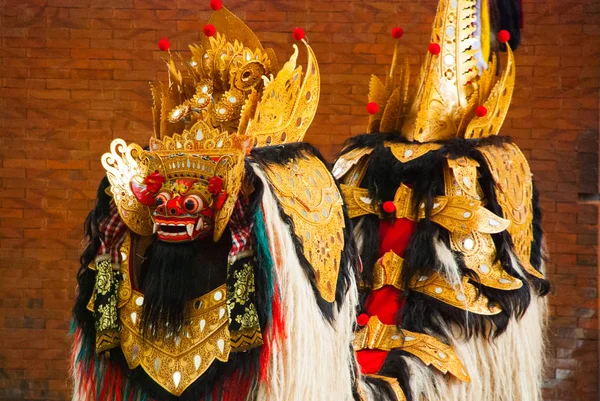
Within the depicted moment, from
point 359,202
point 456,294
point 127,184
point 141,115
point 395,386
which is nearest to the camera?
point 127,184

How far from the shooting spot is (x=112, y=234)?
2.59m

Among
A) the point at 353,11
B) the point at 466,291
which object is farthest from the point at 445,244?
the point at 353,11

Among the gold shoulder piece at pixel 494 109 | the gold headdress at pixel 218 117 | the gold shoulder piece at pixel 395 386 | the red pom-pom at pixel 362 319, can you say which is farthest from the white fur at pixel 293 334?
the gold shoulder piece at pixel 494 109

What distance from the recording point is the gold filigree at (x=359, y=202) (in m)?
3.48

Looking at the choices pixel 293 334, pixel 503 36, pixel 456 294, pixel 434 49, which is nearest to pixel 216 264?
pixel 293 334

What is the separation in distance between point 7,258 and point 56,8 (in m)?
1.20

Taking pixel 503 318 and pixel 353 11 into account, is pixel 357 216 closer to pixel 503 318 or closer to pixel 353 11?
pixel 503 318

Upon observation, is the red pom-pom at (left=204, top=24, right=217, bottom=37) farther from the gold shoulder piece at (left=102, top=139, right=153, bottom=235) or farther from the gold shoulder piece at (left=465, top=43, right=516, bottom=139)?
the gold shoulder piece at (left=465, top=43, right=516, bottom=139)

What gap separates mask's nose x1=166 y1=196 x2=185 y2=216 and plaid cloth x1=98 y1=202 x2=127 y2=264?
183mm

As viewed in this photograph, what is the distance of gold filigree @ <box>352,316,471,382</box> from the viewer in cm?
321

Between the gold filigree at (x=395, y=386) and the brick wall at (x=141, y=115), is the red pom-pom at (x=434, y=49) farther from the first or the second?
the brick wall at (x=141, y=115)

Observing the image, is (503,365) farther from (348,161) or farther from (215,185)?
(215,185)

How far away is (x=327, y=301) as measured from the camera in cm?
259

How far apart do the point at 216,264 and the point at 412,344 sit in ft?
3.10
